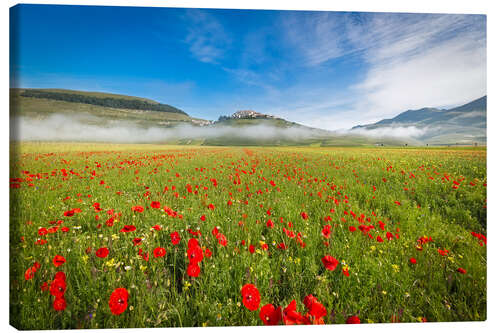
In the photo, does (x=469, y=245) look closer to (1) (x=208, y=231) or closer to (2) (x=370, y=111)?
(2) (x=370, y=111)

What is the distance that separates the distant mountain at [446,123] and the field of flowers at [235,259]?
36 cm

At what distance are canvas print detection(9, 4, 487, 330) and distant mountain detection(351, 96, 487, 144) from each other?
30mm

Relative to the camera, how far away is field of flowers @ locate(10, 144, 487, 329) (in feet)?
5.12

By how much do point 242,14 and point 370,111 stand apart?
9.90ft

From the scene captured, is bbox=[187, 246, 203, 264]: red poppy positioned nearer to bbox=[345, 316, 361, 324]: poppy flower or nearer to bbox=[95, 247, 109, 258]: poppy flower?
bbox=[95, 247, 109, 258]: poppy flower

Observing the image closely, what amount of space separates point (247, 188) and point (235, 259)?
75.0 inches

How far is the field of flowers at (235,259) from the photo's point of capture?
1562mm

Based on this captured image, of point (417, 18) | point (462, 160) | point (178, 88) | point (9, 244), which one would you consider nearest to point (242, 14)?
point (178, 88)

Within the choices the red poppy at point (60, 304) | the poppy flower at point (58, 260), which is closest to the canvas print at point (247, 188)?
the red poppy at point (60, 304)

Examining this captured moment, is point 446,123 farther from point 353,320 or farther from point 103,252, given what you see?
point 103,252

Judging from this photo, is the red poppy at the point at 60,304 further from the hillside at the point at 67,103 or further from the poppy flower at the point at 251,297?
the hillside at the point at 67,103

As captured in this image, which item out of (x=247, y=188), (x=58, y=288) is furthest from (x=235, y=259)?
(x=247, y=188)

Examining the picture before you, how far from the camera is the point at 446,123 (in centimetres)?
407

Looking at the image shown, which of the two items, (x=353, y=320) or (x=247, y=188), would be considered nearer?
(x=353, y=320)
